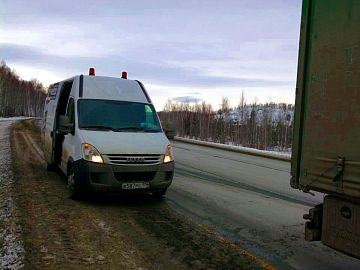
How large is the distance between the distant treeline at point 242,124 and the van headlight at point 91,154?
24.3 metres

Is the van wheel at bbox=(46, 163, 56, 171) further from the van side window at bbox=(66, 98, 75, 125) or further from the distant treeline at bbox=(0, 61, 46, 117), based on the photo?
the distant treeline at bbox=(0, 61, 46, 117)

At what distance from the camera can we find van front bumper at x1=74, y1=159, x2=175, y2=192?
289 inches

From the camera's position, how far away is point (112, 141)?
7633 mm

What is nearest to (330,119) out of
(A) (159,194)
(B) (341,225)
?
(B) (341,225)

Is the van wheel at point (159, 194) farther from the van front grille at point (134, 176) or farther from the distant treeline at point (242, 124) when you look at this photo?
the distant treeline at point (242, 124)

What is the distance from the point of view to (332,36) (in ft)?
12.7

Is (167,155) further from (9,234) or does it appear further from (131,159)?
(9,234)

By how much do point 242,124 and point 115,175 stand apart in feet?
90.6

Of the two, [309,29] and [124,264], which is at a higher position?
[309,29]

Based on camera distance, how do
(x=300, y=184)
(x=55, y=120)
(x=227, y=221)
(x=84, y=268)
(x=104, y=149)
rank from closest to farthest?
(x=300, y=184) → (x=84, y=268) → (x=227, y=221) → (x=104, y=149) → (x=55, y=120)

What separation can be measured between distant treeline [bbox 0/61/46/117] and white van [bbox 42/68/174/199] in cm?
9196

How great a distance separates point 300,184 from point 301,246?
69.1 inches

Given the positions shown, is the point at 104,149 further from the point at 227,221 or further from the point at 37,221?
the point at 227,221

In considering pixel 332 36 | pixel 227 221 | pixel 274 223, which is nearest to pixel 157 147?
pixel 227 221
